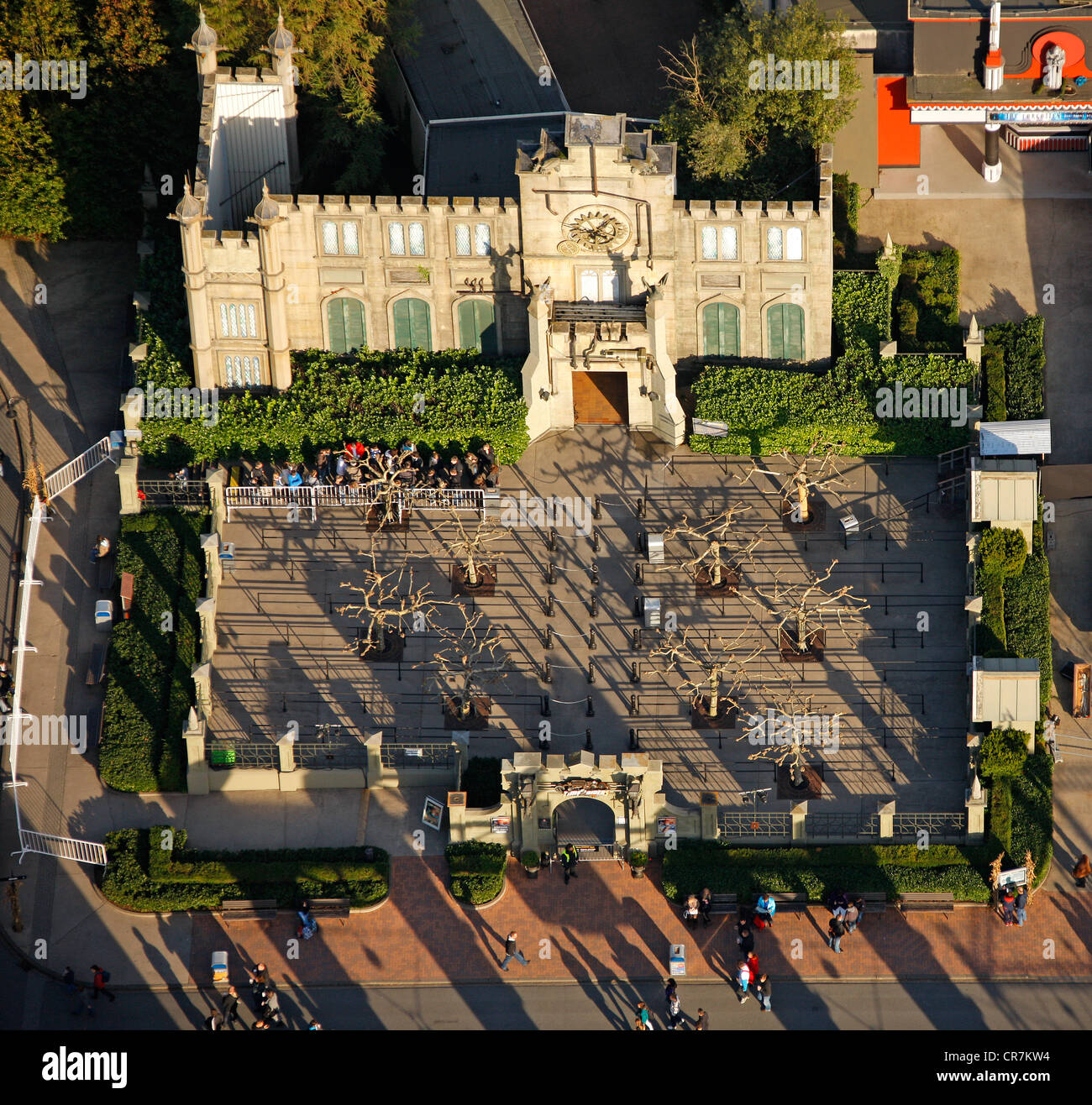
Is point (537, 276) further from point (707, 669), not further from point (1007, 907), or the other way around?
point (1007, 907)

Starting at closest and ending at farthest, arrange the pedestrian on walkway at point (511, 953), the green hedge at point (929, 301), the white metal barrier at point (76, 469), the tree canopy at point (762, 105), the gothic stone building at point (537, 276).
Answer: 1. the pedestrian on walkway at point (511, 953)
2. the gothic stone building at point (537, 276)
3. the white metal barrier at point (76, 469)
4. the tree canopy at point (762, 105)
5. the green hedge at point (929, 301)

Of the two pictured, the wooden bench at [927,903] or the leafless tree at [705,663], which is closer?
the wooden bench at [927,903]

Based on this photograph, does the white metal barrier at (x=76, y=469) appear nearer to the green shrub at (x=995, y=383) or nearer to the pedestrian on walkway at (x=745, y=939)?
the pedestrian on walkway at (x=745, y=939)

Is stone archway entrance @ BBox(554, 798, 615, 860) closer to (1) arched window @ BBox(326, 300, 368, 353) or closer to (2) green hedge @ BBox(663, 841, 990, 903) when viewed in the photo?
(2) green hedge @ BBox(663, 841, 990, 903)

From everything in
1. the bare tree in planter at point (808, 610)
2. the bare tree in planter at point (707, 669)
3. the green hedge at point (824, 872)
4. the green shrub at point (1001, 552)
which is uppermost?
the green shrub at point (1001, 552)

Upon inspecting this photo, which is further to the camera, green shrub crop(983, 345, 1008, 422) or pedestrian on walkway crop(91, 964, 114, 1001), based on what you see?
green shrub crop(983, 345, 1008, 422)

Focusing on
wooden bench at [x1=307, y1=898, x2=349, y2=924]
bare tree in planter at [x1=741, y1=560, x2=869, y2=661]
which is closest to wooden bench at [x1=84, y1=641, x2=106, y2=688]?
wooden bench at [x1=307, y1=898, x2=349, y2=924]

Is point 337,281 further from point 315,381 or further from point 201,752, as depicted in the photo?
point 201,752

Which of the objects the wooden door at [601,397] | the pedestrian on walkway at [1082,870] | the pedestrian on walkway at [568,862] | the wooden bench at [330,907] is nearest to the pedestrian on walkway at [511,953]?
the pedestrian on walkway at [568,862]
